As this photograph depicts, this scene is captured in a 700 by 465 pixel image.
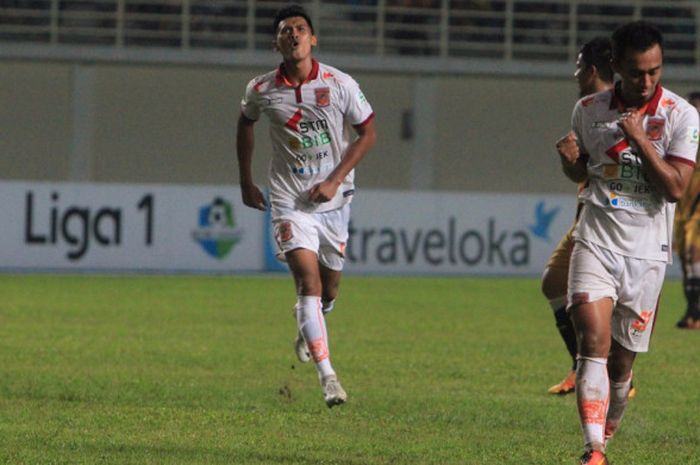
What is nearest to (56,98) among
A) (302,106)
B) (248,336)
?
(248,336)

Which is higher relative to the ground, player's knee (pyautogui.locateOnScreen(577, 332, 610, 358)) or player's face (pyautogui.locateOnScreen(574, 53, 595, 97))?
player's face (pyautogui.locateOnScreen(574, 53, 595, 97))

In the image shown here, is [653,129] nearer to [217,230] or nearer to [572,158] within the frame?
[572,158]

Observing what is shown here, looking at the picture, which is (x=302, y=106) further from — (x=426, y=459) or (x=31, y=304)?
(x=31, y=304)

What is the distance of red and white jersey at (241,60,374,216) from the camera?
916cm

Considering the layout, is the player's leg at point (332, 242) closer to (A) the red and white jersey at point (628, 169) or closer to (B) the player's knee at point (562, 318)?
(B) the player's knee at point (562, 318)

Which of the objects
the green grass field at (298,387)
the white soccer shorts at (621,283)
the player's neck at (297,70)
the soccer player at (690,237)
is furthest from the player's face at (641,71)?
the soccer player at (690,237)

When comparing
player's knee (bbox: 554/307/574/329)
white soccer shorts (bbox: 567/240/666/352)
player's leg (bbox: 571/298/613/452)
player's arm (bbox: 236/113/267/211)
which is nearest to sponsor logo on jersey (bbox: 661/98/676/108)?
white soccer shorts (bbox: 567/240/666/352)

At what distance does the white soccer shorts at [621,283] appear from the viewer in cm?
692

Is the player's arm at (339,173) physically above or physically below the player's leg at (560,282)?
above

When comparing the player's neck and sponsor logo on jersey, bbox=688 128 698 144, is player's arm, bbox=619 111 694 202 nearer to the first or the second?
sponsor logo on jersey, bbox=688 128 698 144

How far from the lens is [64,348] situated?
1340 cm

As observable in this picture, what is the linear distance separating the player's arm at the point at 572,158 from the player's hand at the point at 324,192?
214cm

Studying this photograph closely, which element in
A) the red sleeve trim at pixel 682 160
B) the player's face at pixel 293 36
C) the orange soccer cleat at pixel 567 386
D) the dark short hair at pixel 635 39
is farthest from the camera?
the orange soccer cleat at pixel 567 386

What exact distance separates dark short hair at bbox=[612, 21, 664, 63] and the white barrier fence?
18.7 meters
